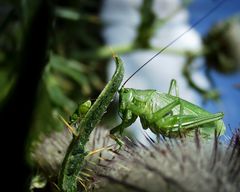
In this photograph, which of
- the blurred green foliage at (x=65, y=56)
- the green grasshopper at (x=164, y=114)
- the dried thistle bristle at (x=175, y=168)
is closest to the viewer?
the dried thistle bristle at (x=175, y=168)

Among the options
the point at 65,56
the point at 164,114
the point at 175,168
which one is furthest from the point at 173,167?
the point at 65,56

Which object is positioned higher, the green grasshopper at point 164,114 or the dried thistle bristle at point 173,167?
the green grasshopper at point 164,114

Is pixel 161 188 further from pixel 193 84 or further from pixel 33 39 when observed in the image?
pixel 193 84

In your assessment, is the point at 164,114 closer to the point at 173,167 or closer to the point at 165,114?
the point at 165,114

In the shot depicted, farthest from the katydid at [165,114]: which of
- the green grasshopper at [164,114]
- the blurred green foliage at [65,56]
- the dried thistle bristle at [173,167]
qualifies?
the blurred green foliage at [65,56]

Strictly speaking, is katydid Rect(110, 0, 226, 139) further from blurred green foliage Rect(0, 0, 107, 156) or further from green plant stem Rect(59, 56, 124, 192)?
blurred green foliage Rect(0, 0, 107, 156)

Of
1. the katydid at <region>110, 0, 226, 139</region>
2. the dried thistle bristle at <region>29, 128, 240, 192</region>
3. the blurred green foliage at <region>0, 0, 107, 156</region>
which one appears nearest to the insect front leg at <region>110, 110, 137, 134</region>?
the katydid at <region>110, 0, 226, 139</region>

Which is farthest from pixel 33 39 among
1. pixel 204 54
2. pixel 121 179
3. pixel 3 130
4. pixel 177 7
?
pixel 204 54

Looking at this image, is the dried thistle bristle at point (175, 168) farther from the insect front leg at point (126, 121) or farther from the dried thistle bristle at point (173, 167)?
the insect front leg at point (126, 121)

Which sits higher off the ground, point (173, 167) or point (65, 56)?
point (65, 56)
